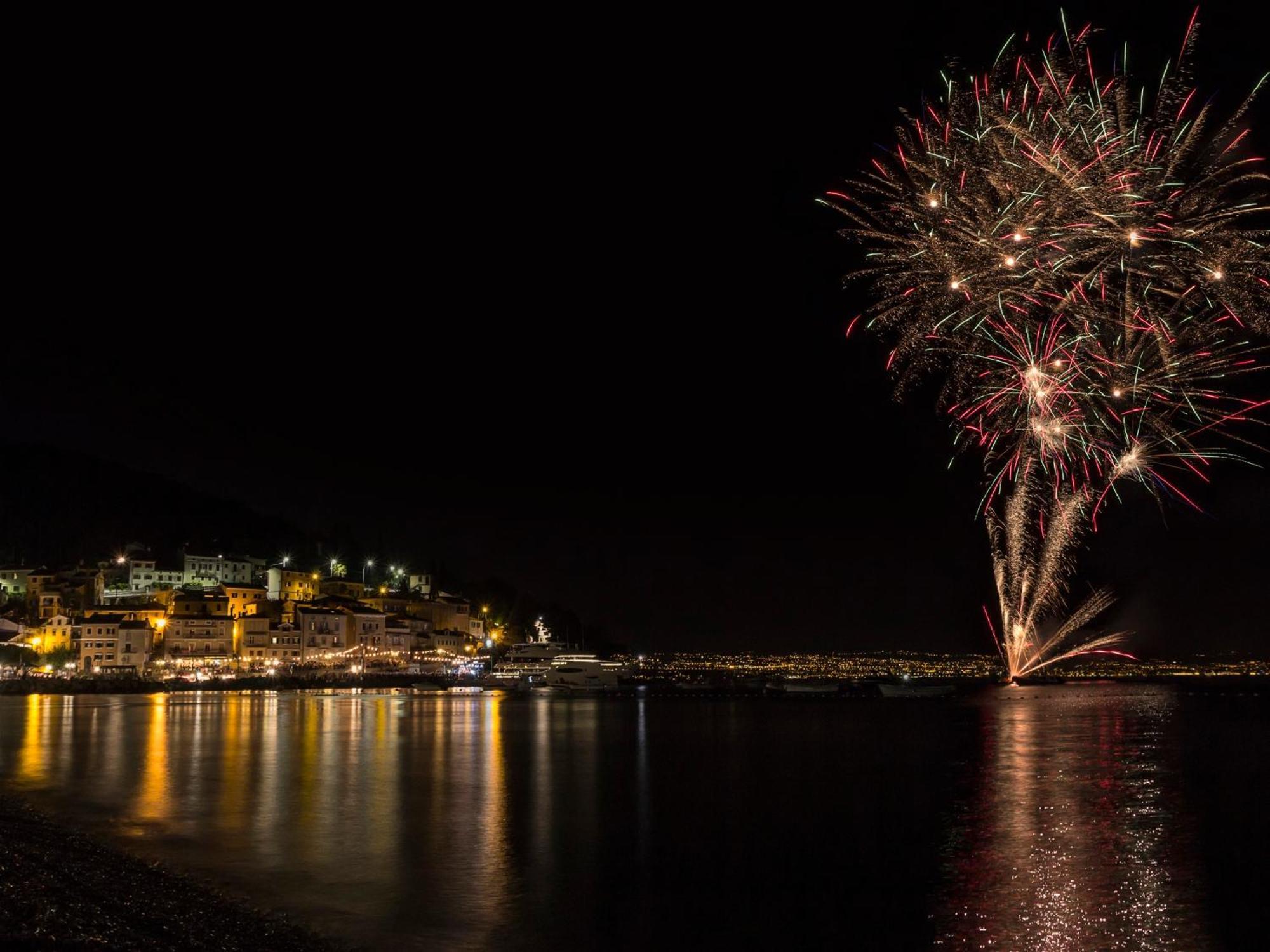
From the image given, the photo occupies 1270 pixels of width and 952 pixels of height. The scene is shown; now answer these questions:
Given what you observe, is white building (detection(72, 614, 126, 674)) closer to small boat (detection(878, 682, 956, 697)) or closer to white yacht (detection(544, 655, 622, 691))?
white yacht (detection(544, 655, 622, 691))

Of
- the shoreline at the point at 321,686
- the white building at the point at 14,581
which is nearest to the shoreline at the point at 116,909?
the shoreline at the point at 321,686

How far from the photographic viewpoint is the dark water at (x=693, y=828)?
1245 centimetres

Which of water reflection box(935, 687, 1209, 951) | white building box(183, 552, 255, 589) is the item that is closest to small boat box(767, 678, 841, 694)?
water reflection box(935, 687, 1209, 951)

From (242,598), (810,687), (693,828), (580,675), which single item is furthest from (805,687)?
(693,828)

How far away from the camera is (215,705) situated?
179ft

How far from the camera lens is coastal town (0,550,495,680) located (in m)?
76.0

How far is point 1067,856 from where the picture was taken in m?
16.1

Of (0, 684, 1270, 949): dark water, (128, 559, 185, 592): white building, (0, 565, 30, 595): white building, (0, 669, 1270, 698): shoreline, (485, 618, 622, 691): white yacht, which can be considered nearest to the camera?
(0, 684, 1270, 949): dark water

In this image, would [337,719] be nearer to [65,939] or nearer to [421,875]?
[421,875]

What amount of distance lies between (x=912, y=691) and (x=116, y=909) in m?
69.7

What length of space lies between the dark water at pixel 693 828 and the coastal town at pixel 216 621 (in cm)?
3862

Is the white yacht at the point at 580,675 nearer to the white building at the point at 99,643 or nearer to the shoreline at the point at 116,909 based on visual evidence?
the white building at the point at 99,643

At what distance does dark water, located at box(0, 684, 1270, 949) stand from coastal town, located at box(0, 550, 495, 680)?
3862cm

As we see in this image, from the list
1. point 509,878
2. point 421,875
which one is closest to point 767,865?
point 509,878
